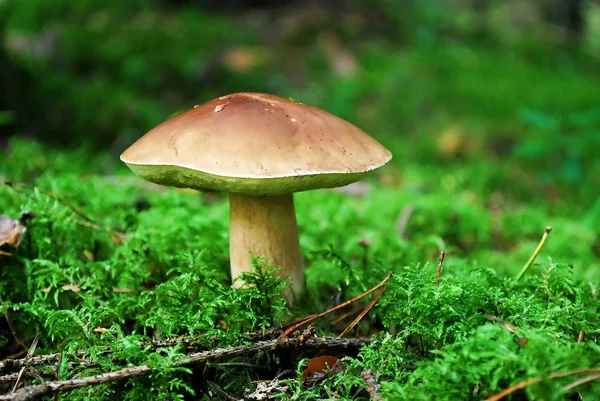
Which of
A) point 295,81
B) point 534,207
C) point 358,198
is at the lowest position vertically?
point 534,207

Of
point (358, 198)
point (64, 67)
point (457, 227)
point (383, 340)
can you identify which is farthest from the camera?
point (64, 67)

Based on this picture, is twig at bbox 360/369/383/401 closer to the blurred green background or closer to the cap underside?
the cap underside

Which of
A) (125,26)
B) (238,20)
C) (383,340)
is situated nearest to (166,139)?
(383,340)

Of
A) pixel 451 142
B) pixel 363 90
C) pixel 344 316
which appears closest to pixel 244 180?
pixel 344 316

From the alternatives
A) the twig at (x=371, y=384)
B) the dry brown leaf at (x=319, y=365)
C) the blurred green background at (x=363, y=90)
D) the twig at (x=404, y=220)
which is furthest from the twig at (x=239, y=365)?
the blurred green background at (x=363, y=90)

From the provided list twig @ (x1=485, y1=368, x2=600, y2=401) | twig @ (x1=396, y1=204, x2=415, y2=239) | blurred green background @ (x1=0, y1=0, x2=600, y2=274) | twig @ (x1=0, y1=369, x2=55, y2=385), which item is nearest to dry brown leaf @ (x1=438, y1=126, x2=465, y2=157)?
blurred green background @ (x1=0, y1=0, x2=600, y2=274)

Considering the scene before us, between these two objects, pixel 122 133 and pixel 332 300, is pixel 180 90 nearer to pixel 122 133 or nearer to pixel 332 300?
pixel 122 133
